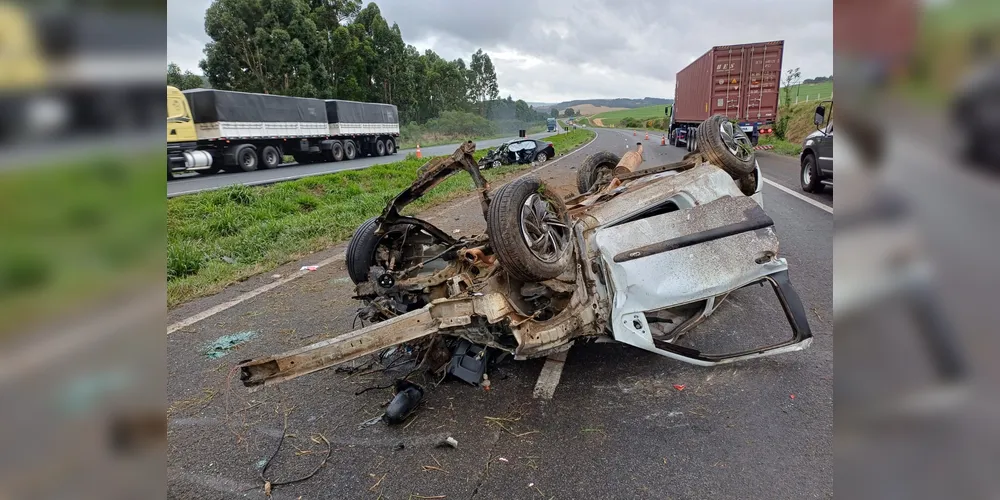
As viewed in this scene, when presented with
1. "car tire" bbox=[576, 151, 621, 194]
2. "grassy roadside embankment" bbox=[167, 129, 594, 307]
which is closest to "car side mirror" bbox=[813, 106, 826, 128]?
"car tire" bbox=[576, 151, 621, 194]

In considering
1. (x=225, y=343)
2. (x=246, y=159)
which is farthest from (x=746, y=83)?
(x=225, y=343)

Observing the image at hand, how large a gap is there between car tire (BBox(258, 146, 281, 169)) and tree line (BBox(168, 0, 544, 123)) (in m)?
3.45

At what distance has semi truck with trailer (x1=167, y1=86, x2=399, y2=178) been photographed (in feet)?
54.1

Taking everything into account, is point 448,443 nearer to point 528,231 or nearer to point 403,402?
point 403,402

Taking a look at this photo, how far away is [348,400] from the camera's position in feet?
10.6

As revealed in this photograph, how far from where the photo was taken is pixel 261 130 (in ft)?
63.7

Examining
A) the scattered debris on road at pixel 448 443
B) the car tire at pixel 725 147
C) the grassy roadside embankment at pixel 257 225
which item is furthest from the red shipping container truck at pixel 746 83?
the scattered debris on road at pixel 448 443

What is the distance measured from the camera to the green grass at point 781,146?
17.0 m

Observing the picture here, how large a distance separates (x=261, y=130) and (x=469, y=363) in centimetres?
1908
